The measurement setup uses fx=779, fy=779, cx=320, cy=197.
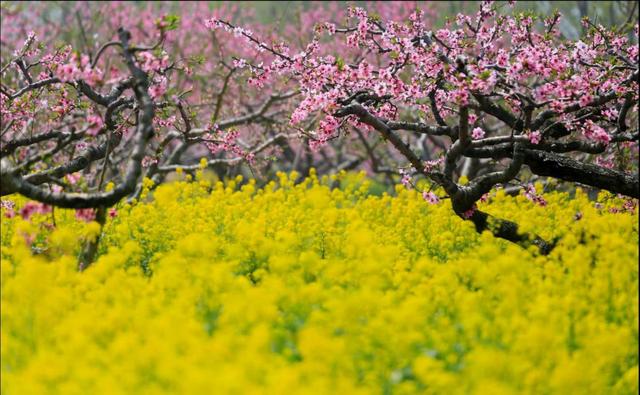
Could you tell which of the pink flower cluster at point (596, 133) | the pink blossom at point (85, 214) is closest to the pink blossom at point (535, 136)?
the pink flower cluster at point (596, 133)

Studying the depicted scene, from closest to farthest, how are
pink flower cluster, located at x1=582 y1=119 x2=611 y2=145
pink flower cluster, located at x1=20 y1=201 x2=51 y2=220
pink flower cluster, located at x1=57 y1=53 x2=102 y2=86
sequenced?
pink flower cluster, located at x1=20 y1=201 x2=51 y2=220, pink flower cluster, located at x1=57 y1=53 x2=102 y2=86, pink flower cluster, located at x1=582 y1=119 x2=611 y2=145

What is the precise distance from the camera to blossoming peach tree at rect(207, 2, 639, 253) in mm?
8062

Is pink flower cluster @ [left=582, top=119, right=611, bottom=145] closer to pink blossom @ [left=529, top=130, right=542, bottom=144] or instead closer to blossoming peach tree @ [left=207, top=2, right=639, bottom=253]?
blossoming peach tree @ [left=207, top=2, right=639, bottom=253]

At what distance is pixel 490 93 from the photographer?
26.9ft

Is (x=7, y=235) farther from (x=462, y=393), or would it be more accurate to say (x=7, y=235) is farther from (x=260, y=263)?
(x=462, y=393)

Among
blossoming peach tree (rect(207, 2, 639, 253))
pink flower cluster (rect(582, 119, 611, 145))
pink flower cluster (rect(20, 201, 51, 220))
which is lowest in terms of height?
pink flower cluster (rect(20, 201, 51, 220))

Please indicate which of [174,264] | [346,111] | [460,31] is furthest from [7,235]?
[460,31]

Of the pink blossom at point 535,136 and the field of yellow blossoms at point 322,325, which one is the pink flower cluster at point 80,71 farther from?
the pink blossom at point 535,136

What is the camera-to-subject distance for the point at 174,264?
6.88 m

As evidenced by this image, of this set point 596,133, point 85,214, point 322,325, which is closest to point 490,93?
point 596,133

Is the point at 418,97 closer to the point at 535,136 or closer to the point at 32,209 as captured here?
the point at 535,136

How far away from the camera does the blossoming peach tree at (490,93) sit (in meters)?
8.06

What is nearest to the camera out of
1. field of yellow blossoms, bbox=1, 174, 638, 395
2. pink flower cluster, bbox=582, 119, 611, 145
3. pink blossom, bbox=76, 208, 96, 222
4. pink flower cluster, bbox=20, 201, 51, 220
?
field of yellow blossoms, bbox=1, 174, 638, 395

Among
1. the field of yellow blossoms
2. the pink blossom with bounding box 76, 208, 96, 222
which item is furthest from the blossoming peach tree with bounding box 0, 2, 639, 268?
the field of yellow blossoms
